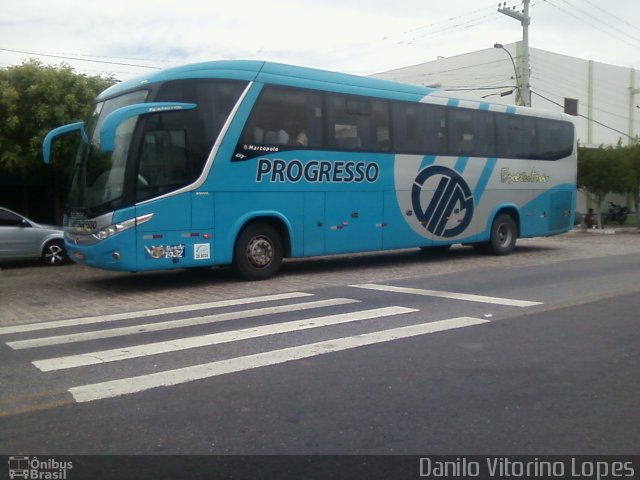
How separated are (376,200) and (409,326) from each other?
21.5ft

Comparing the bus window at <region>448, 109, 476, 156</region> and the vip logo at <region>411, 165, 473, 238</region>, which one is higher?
the bus window at <region>448, 109, 476, 156</region>

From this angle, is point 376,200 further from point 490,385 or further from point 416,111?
point 490,385

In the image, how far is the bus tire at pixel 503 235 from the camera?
60.2 ft

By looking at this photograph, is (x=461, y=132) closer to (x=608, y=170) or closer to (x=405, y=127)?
(x=405, y=127)

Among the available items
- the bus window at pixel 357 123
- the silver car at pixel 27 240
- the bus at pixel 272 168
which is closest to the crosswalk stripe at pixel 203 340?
the bus at pixel 272 168

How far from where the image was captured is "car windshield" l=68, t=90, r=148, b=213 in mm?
11648

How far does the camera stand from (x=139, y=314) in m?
10.0

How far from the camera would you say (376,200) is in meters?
15.1

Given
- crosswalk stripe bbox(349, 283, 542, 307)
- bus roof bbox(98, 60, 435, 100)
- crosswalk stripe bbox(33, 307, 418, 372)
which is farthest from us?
bus roof bbox(98, 60, 435, 100)

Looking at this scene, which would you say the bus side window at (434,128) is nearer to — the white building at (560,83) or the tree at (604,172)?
the tree at (604,172)

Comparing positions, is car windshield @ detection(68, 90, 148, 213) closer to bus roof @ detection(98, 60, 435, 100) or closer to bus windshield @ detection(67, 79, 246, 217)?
bus windshield @ detection(67, 79, 246, 217)

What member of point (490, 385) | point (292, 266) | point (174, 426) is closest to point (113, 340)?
point (174, 426)

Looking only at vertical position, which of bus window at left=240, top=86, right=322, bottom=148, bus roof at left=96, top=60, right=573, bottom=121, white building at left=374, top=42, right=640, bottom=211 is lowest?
bus window at left=240, top=86, right=322, bottom=148

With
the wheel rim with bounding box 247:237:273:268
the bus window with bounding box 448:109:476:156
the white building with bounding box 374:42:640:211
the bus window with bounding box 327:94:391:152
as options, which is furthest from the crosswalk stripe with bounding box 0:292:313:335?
the white building with bounding box 374:42:640:211
